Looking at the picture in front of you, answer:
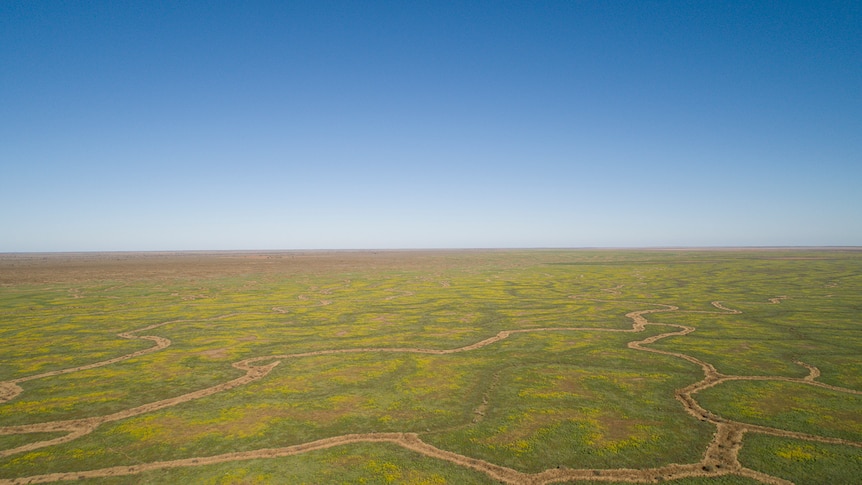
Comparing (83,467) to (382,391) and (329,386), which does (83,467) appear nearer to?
(329,386)

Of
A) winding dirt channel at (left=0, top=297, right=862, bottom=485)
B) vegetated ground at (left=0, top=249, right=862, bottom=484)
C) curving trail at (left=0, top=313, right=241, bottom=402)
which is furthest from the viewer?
curving trail at (left=0, top=313, right=241, bottom=402)

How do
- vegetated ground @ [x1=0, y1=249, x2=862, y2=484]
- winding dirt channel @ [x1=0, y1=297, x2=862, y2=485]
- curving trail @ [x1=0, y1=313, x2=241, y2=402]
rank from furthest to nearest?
1. curving trail @ [x1=0, y1=313, x2=241, y2=402]
2. vegetated ground @ [x1=0, y1=249, x2=862, y2=484]
3. winding dirt channel @ [x1=0, y1=297, x2=862, y2=485]

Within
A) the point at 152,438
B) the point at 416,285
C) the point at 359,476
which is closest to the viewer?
the point at 359,476

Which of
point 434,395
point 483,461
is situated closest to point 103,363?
point 434,395

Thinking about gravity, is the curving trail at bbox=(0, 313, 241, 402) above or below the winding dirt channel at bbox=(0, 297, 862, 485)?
above

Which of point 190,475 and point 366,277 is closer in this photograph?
point 190,475

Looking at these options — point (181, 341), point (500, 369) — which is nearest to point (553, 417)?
point (500, 369)

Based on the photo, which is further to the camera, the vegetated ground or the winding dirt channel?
the vegetated ground

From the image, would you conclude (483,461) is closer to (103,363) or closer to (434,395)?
(434,395)
